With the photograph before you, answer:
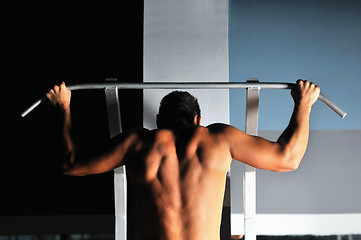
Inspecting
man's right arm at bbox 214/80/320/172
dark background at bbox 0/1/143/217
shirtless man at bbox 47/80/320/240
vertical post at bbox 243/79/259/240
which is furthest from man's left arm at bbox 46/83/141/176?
dark background at bbox 0/1/143/217

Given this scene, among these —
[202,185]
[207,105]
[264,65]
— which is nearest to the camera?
[202,185]

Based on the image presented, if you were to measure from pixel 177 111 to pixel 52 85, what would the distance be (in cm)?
111

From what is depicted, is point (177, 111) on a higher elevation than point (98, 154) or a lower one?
higher

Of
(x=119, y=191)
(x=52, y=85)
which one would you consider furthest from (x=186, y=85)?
(x=52, y=85)

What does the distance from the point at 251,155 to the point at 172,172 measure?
33 centimetres

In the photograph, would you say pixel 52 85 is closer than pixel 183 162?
No

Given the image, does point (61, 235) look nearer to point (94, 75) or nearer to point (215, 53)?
point (94, 75)

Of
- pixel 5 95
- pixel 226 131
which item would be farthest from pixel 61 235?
pixel 226 131

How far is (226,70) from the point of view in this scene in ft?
7.08

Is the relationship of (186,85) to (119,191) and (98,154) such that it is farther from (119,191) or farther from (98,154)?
(119,191)

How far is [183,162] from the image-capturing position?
1462mm

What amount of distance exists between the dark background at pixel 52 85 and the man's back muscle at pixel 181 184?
33.7 inches

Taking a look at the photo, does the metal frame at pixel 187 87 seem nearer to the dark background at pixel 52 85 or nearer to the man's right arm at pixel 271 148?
the man's right arm at pixel 271 148

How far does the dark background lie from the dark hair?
2.29 ft
